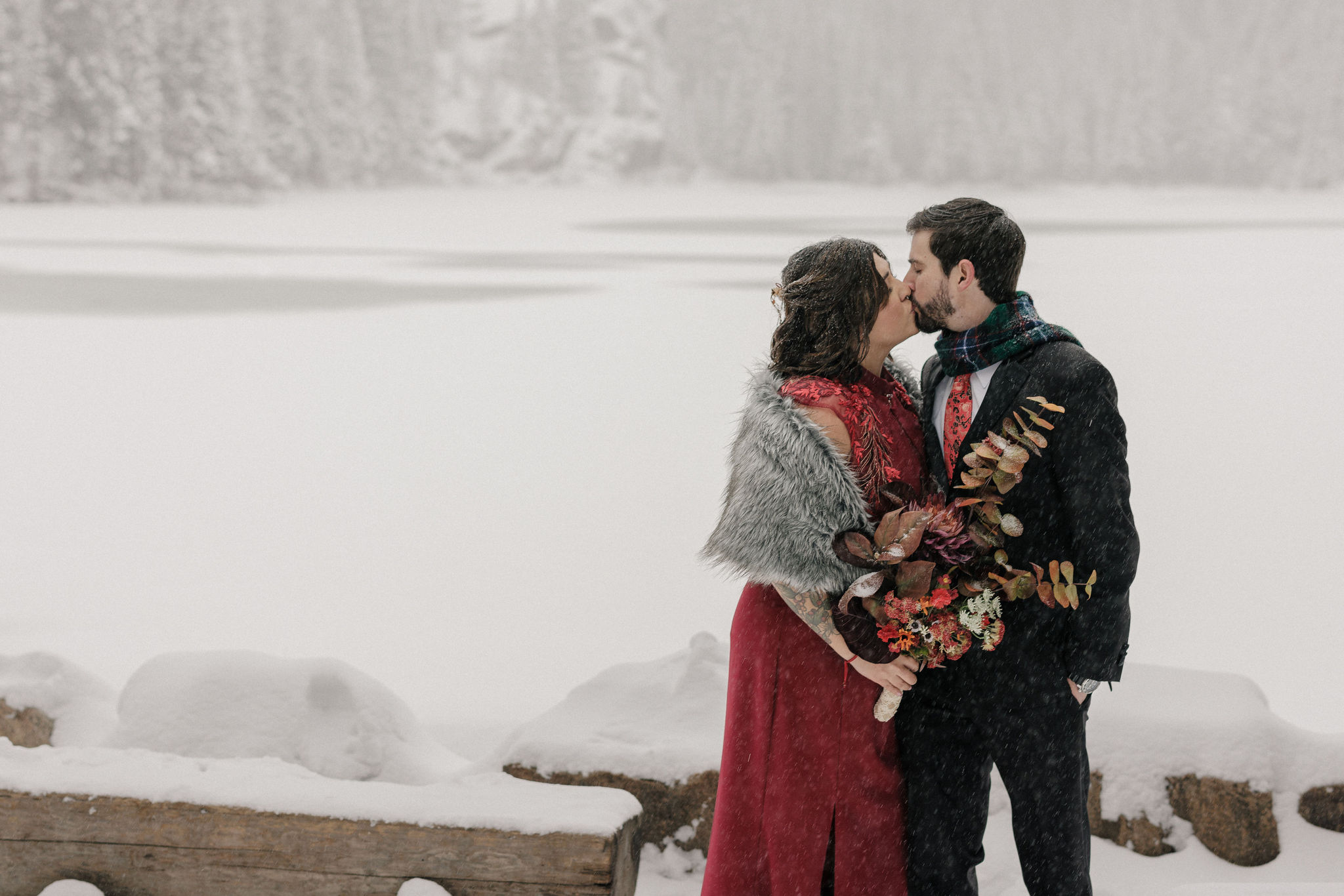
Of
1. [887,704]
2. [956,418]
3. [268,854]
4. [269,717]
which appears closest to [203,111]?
[269,717]

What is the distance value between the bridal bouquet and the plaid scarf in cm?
12

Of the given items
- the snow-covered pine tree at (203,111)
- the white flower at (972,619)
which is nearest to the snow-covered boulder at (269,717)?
the white flower at (972,619)

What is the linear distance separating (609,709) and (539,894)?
1.09 metres

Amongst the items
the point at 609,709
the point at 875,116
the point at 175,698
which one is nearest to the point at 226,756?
the point at 175,698

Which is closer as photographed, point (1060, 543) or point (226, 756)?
point (1060, 543)

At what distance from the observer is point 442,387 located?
36.0 ft

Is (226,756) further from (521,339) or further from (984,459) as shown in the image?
(521,339)

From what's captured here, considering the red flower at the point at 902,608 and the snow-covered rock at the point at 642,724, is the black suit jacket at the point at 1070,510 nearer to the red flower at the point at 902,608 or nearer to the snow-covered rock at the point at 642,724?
the red flower at the point at 902,608

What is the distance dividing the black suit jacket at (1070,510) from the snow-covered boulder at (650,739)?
3.04 ft

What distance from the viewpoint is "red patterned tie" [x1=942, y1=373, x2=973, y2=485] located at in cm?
220

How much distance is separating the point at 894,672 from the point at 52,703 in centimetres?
288

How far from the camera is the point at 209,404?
33.8 ft

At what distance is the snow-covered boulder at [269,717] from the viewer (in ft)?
11.2

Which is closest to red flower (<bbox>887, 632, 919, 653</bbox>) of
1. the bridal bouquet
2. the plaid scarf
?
the bridal bouquet
